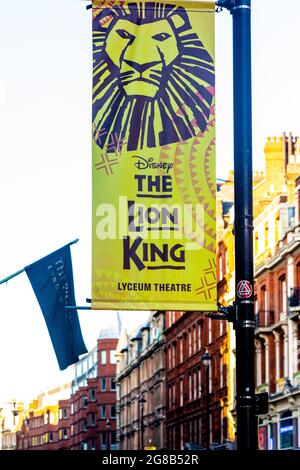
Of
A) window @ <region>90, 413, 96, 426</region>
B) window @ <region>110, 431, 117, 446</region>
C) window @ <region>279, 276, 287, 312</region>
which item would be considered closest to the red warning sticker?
window @ <region>279, 276, 287, 312</region>

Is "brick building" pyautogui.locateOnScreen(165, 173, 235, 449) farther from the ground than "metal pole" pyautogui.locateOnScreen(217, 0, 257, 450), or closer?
farther from the ground

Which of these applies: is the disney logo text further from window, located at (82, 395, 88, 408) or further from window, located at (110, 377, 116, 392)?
window, located at (82, 395, 88, 408)

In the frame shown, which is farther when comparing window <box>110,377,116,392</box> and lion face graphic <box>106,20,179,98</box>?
window <box>110,377,116,392</box>

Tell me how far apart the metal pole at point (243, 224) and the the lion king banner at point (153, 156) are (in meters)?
0.56

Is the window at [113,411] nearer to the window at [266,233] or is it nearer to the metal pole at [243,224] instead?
the window at [266,233]

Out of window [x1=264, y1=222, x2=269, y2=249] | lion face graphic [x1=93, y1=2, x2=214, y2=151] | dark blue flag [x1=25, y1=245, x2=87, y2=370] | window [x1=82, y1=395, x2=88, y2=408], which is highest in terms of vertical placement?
window [x1=82, y1=395, x2=88, y2=408]

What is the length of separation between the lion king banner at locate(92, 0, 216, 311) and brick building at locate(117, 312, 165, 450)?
262 ft

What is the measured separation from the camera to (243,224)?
30.0 ft

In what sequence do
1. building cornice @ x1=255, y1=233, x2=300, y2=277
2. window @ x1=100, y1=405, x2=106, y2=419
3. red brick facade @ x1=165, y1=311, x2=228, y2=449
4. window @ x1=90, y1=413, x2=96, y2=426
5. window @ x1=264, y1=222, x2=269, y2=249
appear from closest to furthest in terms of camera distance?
building cornice @ x1=255, y1=233, x2=300, y2=277
window @ x1=264, y1=222, x2=269, y2=249
red brick facade @ x1=165, y1=311, x2=228, y2=449
window @ x1=100, y1=405, x2=106, y2=419
window @ x1=90, y1=413, x2=96, y2=426

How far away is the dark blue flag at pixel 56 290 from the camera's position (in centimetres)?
1431

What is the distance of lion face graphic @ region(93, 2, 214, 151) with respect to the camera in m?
9.88

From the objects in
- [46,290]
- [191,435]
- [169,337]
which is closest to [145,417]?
[169,337]

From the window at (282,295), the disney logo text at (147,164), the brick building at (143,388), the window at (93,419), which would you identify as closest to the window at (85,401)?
the window at (93,419)
